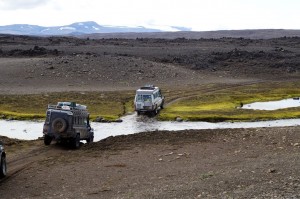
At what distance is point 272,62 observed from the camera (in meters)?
131

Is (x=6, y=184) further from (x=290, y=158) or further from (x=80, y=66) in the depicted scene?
(x=80, y=66)

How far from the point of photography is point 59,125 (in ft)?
120

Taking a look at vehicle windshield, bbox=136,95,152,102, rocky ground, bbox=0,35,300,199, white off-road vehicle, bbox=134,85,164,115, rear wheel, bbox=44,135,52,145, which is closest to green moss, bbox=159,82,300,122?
white off-road vehicle, bbox=134,85,164,115

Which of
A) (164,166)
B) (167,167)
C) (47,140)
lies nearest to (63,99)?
(47,140)

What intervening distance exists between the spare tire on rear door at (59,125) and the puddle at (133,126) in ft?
38.8

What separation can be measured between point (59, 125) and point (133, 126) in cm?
1794

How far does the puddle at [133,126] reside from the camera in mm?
50438

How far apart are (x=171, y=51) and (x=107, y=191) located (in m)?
122

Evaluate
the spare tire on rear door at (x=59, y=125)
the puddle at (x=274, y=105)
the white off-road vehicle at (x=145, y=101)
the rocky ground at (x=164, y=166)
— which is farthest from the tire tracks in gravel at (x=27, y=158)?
the puddle at (x=274, y=105)

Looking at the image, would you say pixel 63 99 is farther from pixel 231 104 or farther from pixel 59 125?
pixel 59 125

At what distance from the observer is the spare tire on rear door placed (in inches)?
1436

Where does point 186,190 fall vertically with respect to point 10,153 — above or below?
above

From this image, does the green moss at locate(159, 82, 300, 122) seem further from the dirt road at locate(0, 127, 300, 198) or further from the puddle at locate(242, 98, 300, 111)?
the dirt road at locate(0, 127, 300, 198)

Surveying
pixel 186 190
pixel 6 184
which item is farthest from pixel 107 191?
pixel 6 184
